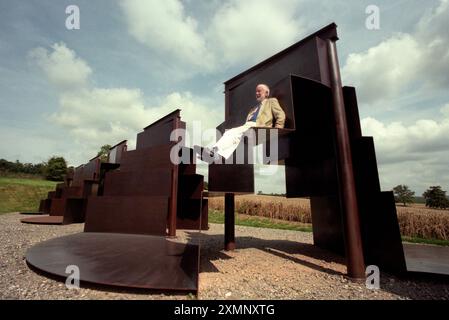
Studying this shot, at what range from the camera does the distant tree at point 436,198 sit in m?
39.0

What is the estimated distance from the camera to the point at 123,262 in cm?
576

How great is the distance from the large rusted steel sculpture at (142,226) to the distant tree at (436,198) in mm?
44092

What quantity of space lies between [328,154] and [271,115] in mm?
3022

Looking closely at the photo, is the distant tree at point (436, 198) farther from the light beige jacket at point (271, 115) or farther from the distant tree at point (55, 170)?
the distant tree at point (55, 170)

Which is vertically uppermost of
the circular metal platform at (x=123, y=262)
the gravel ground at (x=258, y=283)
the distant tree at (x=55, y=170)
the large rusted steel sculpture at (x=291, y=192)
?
the distant tree at (x=55, y=170)

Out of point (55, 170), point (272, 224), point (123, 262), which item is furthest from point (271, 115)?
point (55, 170)

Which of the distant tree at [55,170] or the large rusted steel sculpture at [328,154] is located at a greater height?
the distant tree at [55,170]

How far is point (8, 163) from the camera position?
87.4 meters

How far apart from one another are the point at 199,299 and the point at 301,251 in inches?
237

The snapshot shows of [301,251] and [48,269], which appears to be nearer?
[48,269]

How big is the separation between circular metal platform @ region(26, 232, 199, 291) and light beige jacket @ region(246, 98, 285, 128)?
392cm

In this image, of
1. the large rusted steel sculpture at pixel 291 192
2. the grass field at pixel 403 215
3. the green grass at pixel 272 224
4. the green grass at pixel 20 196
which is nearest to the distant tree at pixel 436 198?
the grass field at pixel 403 215
